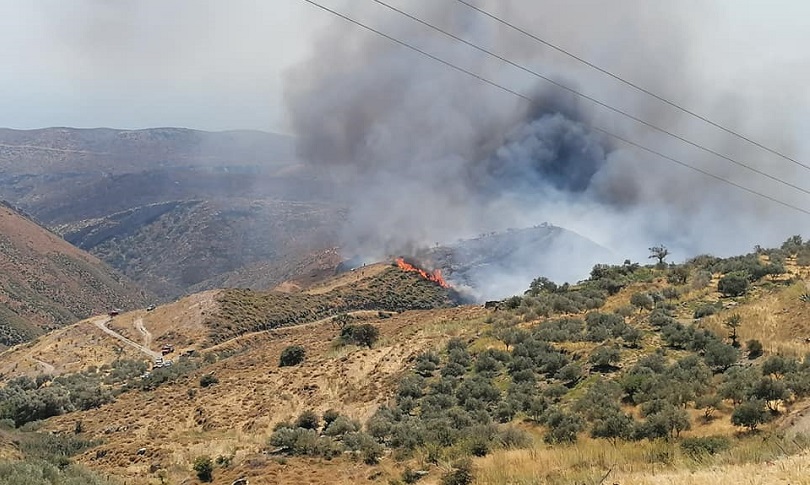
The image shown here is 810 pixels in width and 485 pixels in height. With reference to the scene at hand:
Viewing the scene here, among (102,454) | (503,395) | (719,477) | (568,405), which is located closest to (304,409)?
(102,454)

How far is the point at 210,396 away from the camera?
132 ft

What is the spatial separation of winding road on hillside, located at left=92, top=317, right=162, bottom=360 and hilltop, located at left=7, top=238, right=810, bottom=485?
96.4 feet

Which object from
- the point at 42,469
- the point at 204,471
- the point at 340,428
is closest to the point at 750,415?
the point at 340,428

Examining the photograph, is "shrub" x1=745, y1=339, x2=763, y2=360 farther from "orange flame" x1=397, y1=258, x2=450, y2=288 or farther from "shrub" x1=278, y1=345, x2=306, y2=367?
"orange flame" x1=397, y1=258, x2=450, y2=288

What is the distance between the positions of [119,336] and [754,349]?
313 feet

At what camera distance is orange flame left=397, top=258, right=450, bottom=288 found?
347 ft

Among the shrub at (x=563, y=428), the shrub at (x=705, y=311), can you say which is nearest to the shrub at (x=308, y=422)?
the shrub at (x=563, y=428)

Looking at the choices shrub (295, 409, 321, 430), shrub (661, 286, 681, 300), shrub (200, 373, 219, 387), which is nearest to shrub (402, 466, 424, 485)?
shrub (295, 409, 321, 430)

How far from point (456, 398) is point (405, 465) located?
824cm

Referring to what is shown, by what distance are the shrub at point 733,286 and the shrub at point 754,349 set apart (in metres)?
11.6

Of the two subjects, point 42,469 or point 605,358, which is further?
point 605,358

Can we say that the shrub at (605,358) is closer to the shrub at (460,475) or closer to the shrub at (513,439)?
the shrub at (513,439)

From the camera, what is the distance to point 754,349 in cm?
2269

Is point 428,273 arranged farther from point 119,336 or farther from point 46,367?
point 46,367
